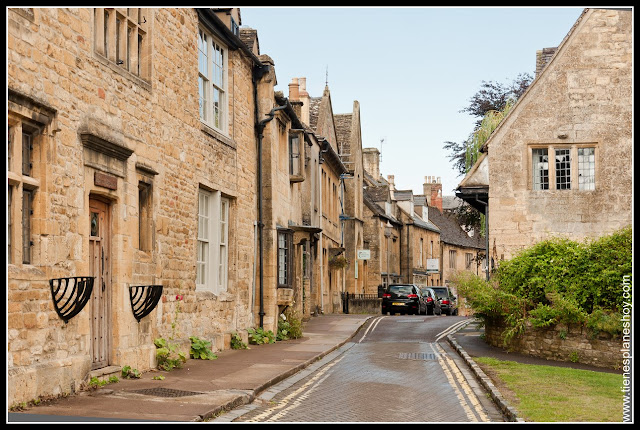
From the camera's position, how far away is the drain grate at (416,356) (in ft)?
57.9

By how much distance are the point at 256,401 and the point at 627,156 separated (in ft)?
56.2

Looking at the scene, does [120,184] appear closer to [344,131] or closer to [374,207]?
[344,131]

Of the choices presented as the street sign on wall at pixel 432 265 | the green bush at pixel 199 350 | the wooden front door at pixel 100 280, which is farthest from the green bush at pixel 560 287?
the street sign on wall at pixel 432 265

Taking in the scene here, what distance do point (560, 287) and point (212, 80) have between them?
29.6 feet

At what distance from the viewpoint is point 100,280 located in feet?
40.3

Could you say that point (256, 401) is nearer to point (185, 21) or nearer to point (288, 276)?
point (185, 21)

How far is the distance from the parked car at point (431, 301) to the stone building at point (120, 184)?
23.7 metres

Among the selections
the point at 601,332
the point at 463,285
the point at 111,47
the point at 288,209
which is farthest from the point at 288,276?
the point at 111,47

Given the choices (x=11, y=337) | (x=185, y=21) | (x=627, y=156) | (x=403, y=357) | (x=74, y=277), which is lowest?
(x=403, y=357)

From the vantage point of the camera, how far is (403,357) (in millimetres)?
17828

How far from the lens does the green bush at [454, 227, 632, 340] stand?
56.0 ft

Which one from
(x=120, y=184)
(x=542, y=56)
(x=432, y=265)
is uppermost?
(x=542, y=56)

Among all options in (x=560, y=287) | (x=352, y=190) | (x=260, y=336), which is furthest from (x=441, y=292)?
(x=560, y=287)

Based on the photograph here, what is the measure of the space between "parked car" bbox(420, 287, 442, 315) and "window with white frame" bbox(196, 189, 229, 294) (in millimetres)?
24632
